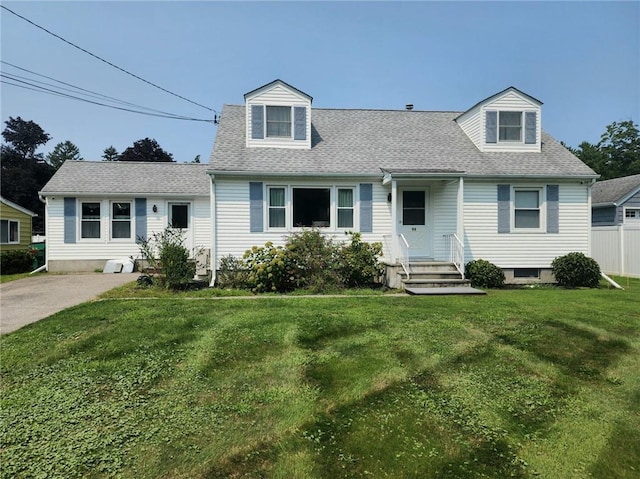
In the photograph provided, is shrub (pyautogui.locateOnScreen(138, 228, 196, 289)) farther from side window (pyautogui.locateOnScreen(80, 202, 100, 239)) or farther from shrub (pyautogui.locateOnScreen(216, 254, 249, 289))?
side window (pyautogui.locateOnScreen(80, 202, 100, 239))

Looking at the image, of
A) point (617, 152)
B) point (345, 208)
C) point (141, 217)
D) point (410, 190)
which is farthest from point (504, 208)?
point (617, 152)

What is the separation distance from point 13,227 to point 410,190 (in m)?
19.1

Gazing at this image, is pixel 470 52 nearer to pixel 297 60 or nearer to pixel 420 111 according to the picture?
pixel 420 111

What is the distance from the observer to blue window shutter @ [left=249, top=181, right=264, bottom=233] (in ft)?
38.5

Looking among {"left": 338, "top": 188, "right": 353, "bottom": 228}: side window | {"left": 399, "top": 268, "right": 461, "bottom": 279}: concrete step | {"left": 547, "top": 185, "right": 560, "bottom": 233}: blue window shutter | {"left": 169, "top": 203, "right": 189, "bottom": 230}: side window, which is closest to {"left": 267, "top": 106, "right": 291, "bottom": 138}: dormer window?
{"left": 338, "top": 188, "right": 353, "bottom": 228}: side window

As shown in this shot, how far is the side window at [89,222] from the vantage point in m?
15.7

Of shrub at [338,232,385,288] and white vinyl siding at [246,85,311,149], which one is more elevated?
white vinyl siding at [246,85,311,149]

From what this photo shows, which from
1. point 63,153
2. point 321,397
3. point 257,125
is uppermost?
point 63,153

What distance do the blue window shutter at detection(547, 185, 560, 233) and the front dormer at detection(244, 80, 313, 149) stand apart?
316 inches

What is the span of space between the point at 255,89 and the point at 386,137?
16.3ft

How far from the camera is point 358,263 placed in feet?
35.9

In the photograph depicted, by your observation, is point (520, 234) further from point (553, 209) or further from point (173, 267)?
point (173, 267)

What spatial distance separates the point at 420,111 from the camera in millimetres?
16141

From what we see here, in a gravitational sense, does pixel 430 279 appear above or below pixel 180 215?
below
